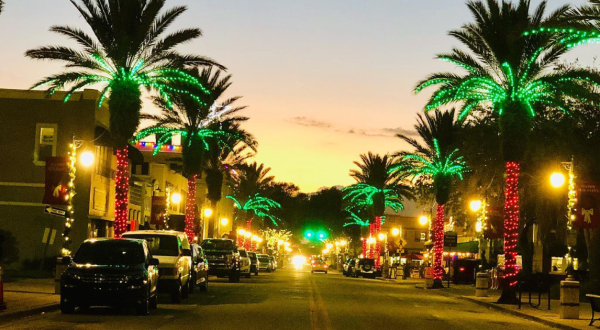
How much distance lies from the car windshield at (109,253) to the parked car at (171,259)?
3585 mm

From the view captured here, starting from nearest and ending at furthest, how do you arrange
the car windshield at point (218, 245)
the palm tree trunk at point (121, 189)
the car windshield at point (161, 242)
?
the car windshield at point (161, 242)
the palm tree trunk at point (121, 189)
the car windshield at point (218, 245)

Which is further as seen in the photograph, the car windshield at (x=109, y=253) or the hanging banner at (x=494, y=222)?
the hanging banner at (x=494, y=222)

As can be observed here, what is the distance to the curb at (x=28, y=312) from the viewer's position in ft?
58.3

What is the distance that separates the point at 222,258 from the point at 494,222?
13263 mm

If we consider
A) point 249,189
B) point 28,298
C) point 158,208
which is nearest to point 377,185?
point 249,189

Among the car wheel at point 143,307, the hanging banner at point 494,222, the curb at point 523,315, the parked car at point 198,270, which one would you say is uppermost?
the hanging banner at point 494,222

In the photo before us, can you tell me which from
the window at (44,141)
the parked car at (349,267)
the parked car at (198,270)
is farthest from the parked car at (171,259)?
the parked car at (349,267)

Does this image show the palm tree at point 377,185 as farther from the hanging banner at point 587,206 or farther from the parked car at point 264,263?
the hanging banner at point 587,206

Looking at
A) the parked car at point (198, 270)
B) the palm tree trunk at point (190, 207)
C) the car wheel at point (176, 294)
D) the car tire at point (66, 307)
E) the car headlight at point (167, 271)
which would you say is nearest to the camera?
the car tire at point (66, 307)

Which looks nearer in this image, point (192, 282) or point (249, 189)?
point (192, 282)

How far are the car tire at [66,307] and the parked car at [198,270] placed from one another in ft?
28.0

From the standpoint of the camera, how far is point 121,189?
1304 inches

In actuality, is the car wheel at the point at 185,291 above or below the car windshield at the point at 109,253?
below

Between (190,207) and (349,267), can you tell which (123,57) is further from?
(349,267)
